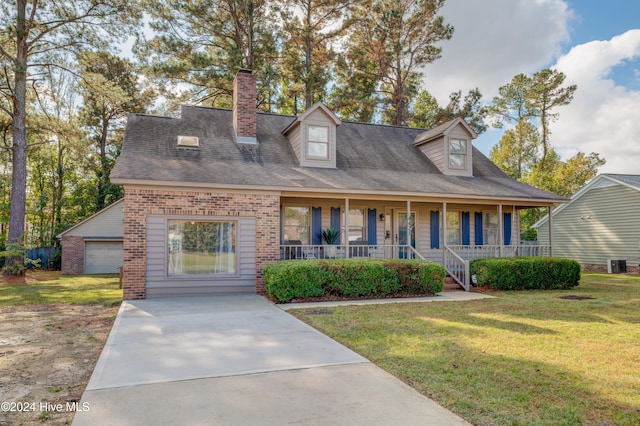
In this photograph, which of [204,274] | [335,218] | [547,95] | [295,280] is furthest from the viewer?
[547,95]

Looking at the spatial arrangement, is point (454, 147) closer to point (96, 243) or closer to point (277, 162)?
point (277, 162)

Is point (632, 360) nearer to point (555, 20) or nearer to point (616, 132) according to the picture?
point (555, 20)

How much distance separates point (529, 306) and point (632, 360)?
13.2 ft

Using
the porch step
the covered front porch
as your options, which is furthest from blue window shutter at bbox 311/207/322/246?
the porch step

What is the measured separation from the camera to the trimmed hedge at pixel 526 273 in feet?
38.4

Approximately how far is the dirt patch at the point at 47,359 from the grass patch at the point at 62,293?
1.40 meters

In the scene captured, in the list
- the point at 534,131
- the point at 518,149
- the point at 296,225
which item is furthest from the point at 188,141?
the point at 534,131

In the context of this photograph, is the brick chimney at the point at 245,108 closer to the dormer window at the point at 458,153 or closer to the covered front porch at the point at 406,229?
the covered front porch at the point at 406,229

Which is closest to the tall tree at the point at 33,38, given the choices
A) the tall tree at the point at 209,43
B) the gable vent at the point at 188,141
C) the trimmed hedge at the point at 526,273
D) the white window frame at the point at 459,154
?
the tall tree at the point at 209,43

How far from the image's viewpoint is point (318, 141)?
43.7 feet

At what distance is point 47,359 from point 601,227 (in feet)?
72.1

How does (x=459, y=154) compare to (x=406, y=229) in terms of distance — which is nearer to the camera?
(x=406, y=229)

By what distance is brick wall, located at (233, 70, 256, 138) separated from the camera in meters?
13.3

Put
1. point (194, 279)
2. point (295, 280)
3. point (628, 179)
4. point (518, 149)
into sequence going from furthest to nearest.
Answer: point (518, 149)
point (628, 179)
point (194, 279)
point (295, 280)
